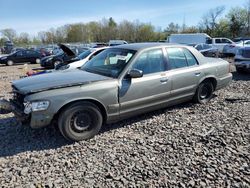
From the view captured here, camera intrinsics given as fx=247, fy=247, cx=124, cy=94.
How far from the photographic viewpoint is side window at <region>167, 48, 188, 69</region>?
5.20 metres

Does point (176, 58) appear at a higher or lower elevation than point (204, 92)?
higher

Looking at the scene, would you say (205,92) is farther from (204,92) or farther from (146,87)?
(146,87)

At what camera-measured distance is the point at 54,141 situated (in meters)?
4.27

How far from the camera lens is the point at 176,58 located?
5359mm

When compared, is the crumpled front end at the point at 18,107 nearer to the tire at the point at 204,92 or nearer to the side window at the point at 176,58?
the side window at the point at 176,58

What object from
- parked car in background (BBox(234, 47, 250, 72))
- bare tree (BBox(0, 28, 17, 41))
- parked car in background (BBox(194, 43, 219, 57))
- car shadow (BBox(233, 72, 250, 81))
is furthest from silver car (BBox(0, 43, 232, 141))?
bare tree (BBox(0, 28, 17, 41))

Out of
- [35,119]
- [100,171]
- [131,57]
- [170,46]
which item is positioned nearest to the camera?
[100,171]

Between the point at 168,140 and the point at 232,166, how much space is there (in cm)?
112

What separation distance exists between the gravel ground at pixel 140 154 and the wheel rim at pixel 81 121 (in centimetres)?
25

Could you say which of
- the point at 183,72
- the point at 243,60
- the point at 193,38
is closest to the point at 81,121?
the point at 183,72

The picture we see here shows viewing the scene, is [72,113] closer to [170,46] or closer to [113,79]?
[113,79]

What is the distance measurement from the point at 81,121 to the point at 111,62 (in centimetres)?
152

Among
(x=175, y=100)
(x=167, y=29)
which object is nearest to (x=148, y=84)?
(x=175, y=100)

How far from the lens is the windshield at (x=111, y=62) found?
15.3 ft
